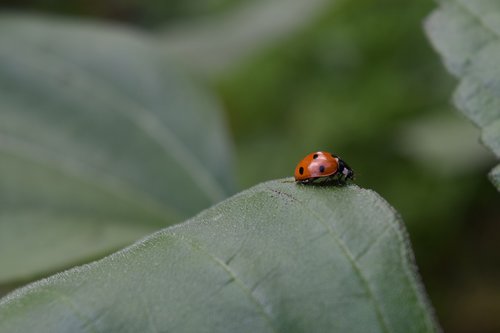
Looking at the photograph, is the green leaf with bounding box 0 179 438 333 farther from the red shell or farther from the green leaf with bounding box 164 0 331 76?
the green leaf with bounding box 164 0 331 76

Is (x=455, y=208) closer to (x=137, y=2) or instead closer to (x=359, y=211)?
(x=359, y=211)

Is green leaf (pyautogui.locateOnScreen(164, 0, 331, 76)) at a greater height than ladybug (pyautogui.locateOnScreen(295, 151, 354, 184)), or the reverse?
green leaf (pyautogui.locateOnScreen(164, 0, 331, 76))

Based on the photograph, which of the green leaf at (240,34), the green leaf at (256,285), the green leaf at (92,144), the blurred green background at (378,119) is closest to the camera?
the green leaf at (256,285)

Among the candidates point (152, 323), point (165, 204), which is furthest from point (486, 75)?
point (165, 204)

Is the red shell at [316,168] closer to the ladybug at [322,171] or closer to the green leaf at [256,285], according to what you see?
the ladybug at [322,171]

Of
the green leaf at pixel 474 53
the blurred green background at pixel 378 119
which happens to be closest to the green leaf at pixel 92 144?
the blurred green background at pixel 378 119

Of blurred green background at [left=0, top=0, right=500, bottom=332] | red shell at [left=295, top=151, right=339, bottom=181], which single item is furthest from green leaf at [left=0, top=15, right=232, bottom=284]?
red shell at [left=295, top=151, right=339, bottom=181]
